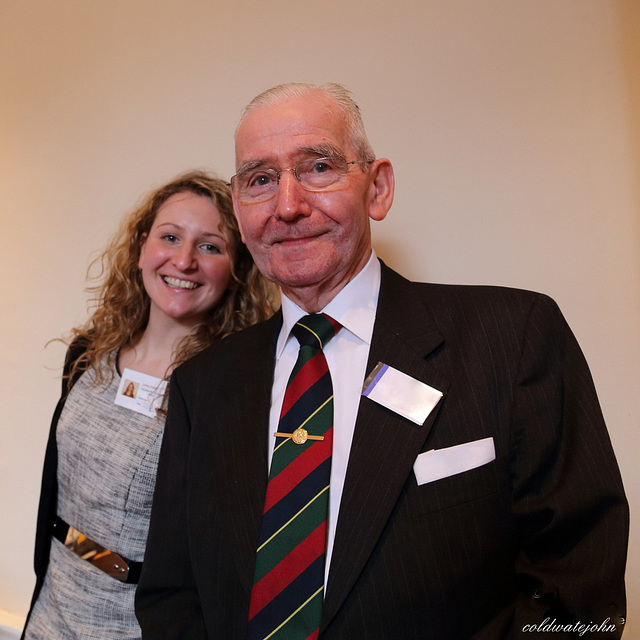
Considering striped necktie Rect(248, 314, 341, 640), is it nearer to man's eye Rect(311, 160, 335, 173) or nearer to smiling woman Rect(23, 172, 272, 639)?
man's eye Rect(311, 160, 335, 173)

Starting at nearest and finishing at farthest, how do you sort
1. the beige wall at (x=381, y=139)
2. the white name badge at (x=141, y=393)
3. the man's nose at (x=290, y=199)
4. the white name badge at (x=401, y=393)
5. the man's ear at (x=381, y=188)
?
1. the white name badge at (x=401, y=393)
2. the man's nose at (x=290, y=199)
3. the man's ear at (x=381, y=188)
4. the beige wall at (x=381, y=139)
5. the white name badge at (x=141, y=393)

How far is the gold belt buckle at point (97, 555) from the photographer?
64.5 inches

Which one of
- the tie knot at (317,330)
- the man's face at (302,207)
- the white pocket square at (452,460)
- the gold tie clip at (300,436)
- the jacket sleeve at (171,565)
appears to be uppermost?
the man's face at (302,207)

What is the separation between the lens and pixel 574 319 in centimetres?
163

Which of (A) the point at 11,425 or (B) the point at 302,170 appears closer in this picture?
(B) the point at 302,170

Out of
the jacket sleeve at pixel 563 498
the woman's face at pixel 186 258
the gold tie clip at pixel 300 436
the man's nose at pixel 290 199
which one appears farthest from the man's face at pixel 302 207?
the woman's face at pixel 186 258

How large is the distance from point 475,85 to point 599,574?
1364 millimetres

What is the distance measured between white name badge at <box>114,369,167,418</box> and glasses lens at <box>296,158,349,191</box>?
2.72 feet

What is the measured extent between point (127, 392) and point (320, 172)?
95 cm

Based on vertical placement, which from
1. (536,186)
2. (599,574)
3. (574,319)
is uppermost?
(536,186)

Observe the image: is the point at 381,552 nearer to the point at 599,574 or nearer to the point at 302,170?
the point at 599,574

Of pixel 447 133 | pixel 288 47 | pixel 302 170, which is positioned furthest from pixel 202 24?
pixel 302 170

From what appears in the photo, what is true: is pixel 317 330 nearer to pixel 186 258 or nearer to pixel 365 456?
pixel 365 456

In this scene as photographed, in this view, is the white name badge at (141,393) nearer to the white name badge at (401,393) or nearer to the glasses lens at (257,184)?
the glasses lens at (257,184)
